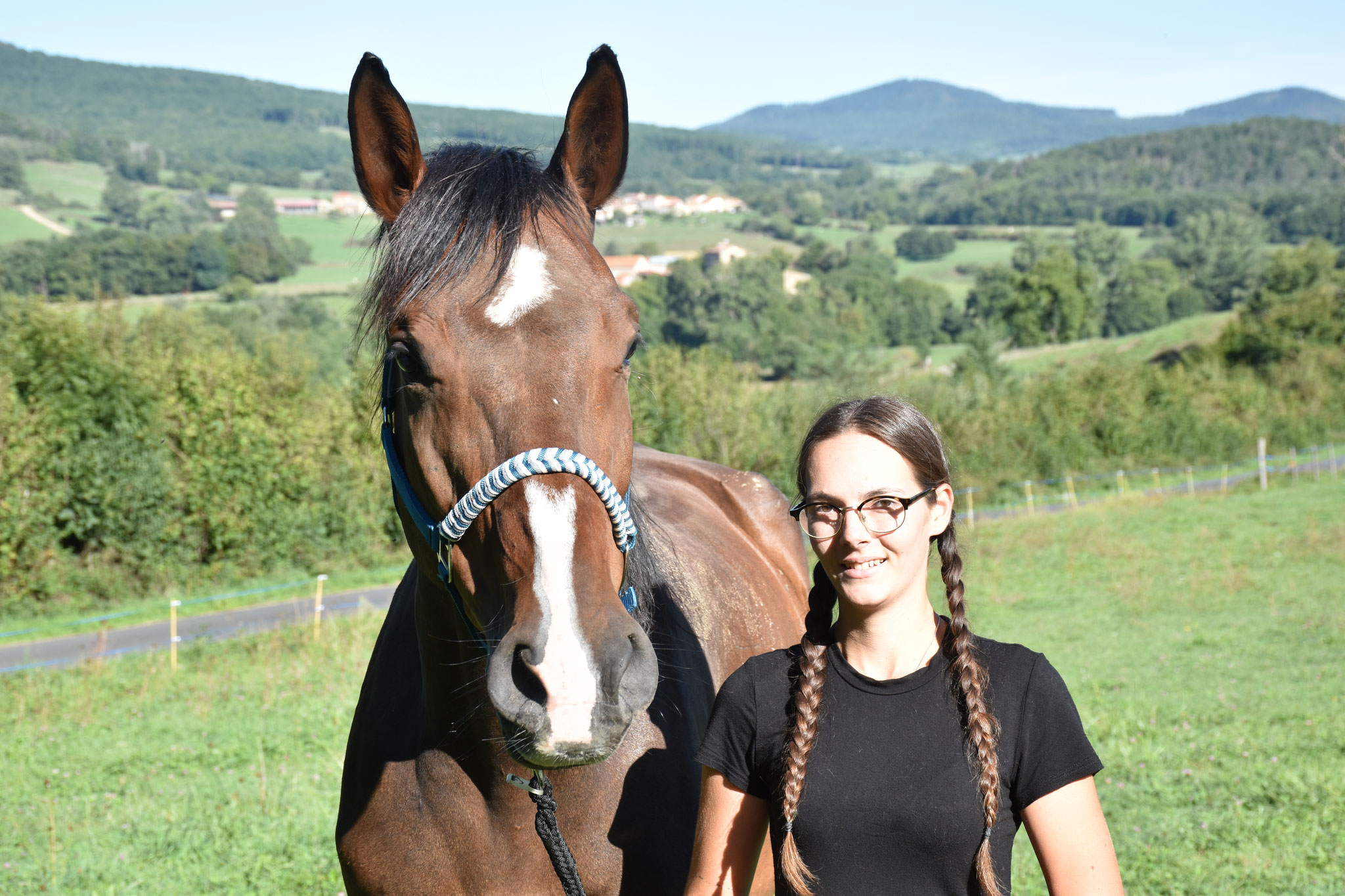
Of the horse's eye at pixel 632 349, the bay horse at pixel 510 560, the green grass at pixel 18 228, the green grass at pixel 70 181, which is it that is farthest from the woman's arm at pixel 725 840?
the green grass at pixel 70 181

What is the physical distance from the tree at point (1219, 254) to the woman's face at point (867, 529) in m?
90.8

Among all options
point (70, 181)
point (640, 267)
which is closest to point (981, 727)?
point (640, 267)

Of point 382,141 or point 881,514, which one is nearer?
point 881,514

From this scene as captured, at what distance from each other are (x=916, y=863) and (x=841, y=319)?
7535cm

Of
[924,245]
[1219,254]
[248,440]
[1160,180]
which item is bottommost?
[248,440]

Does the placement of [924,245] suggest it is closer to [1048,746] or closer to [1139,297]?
[1139,297]

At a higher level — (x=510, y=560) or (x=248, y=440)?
(x=510, y=560)

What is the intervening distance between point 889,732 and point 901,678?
0.10m

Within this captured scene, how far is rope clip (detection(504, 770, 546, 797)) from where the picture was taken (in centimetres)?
206

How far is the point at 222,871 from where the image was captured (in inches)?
215

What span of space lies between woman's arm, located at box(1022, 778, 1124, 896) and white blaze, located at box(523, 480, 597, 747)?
0.76m

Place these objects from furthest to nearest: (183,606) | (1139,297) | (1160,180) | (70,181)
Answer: (1160,180) < (70,181) < (1139,297) < (183,606)

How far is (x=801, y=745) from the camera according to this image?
1734mm

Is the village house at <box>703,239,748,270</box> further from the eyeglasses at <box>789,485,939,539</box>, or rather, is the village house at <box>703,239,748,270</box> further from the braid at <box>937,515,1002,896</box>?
the braid at <box>937,515,1002,896</box>
